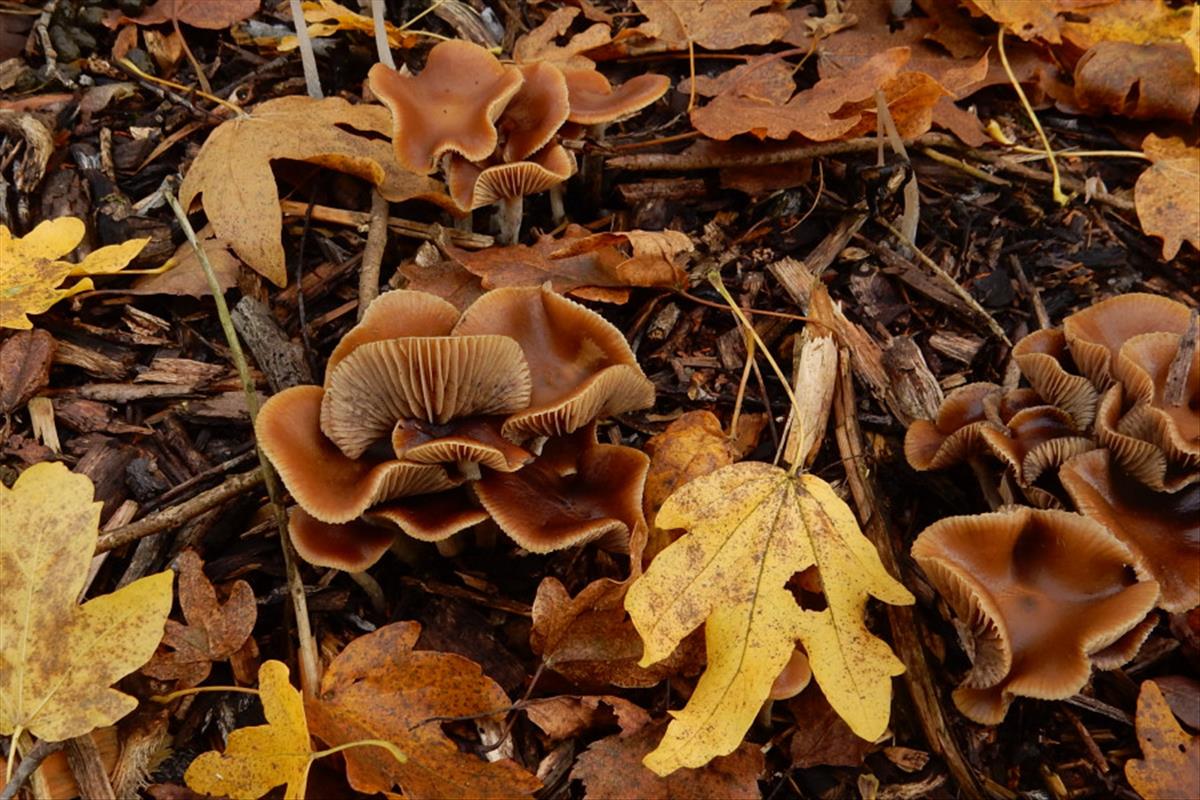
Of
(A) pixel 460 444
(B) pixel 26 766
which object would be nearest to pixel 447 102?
(A) pixel 460 444

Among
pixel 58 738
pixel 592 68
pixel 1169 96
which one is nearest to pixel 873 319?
pixel 592 68

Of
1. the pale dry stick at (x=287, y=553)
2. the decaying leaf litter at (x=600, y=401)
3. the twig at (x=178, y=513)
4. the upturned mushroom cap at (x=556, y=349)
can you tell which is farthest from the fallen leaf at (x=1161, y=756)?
the twig at (x=178, y=513)

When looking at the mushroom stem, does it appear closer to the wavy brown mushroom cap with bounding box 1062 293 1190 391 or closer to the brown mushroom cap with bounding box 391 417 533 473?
the brown mushroom cap with bounding box 391 417 533 473

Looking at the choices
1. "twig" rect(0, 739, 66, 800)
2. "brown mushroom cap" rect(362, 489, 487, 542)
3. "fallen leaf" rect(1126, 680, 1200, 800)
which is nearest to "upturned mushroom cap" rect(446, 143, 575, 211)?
"brown mushroom cap" rect(362, 489, 487, 542)

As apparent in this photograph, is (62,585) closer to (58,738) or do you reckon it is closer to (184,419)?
(58,738)

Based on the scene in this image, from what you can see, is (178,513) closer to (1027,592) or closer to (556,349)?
(556,349)
